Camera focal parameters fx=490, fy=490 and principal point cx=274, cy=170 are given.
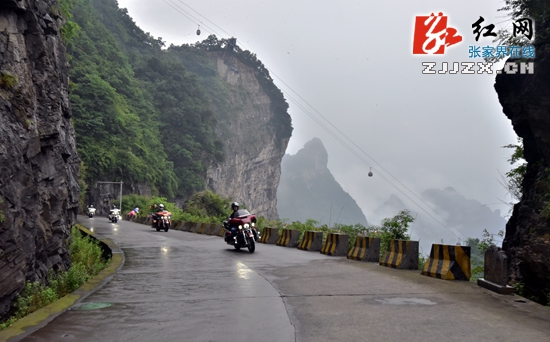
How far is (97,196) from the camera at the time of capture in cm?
6962

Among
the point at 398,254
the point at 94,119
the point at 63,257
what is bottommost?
the point at 63,257

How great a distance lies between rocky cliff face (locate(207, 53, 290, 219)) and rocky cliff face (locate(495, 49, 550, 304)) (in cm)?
9262

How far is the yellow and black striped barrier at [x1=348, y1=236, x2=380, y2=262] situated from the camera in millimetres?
14207

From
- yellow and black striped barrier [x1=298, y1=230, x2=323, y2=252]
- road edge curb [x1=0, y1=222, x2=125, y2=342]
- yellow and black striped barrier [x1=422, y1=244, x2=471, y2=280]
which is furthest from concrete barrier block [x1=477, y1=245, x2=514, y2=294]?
yellow and black striped barrier [x1=298, y1=230, x2=323, y2=252]

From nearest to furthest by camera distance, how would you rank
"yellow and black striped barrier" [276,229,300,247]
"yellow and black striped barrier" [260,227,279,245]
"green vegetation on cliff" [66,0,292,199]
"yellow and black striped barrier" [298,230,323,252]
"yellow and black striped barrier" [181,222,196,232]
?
"yellow and black striped barrier" [298,230,323,252]
"yellow and black striped barrier" [276,229,300,247]
"yellow and black striped barrier" [260,227,279,245]
"yellow and black striped barrier" [181,222,196,232]
"green vegetation on cliff" [66,0,292,199]

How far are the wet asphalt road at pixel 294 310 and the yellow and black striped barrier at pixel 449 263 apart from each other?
13.0 inches

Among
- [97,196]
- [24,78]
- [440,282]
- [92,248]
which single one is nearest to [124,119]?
[97,196]

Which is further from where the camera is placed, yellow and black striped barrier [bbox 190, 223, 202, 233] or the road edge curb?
yellow and black striped barrier [bbox 190, 223, 202, 233]

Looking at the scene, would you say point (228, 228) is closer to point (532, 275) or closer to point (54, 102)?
point (54, 102)

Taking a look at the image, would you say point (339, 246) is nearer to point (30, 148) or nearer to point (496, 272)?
point (496, 272)

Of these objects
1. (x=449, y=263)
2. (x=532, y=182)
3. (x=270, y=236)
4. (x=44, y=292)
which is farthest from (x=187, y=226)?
(x=449, y=263)

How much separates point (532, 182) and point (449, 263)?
145 inches

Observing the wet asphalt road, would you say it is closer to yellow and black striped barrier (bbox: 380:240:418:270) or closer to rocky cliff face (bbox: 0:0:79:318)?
yellow and black striped barrier (bbox: 380:240:418:270)

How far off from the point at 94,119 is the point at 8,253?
→ 199 ft
